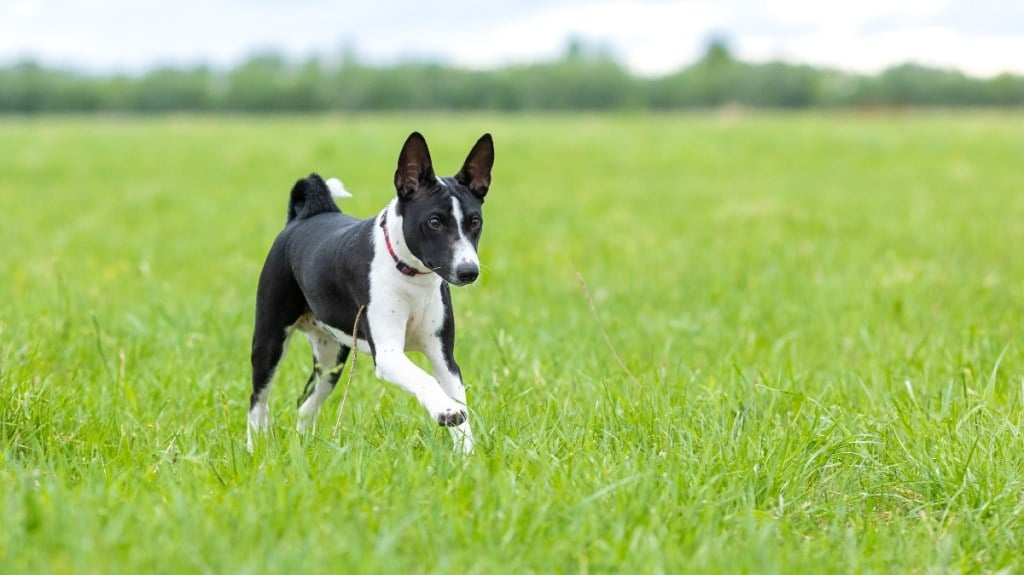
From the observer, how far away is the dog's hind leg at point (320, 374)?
450 centimetres

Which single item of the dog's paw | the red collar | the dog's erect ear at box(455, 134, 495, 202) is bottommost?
the dog's paw

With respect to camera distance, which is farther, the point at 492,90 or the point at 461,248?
the point at 492,90

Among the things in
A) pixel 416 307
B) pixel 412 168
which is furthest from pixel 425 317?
pixel 412 168

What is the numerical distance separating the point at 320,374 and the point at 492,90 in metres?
100.0

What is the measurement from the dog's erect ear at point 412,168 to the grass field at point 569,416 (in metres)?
0.86

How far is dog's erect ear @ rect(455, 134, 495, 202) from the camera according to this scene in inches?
157

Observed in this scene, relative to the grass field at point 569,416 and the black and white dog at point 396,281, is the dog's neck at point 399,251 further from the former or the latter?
the grass field at point 569,416

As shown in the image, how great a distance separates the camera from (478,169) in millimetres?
4043

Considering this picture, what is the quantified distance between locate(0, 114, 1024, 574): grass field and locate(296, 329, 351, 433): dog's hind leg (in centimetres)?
11

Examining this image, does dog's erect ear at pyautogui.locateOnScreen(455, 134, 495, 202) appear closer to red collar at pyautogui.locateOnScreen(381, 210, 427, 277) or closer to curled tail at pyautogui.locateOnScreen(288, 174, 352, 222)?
red collar at pyautogui.locateOnScreen(381, 210, 427, 277)

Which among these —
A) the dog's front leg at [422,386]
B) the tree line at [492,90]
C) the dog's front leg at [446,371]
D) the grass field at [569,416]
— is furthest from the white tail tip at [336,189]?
the tree line at [492,90]

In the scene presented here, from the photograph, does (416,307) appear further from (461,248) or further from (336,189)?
(336,189)

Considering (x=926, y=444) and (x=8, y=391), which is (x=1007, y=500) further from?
(x=8, y=391)

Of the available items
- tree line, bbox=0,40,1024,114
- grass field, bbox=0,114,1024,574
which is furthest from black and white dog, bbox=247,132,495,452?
tree line, bbox=0,40,1024,114
